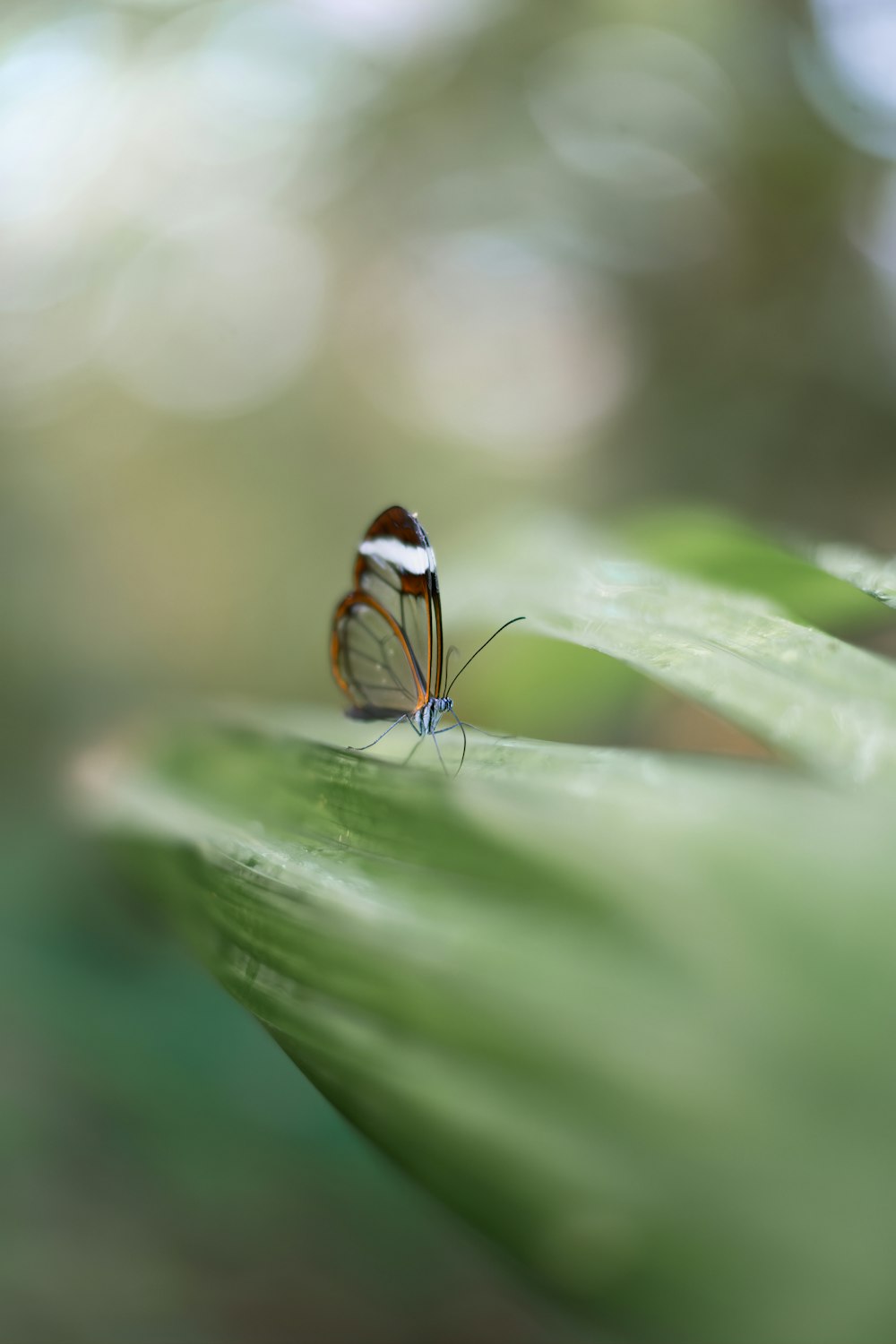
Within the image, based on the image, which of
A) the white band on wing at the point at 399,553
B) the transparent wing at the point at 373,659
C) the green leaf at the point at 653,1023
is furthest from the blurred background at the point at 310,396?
the green leaf at the point at 653,1023

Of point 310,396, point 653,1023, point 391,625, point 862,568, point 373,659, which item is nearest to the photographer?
point 653,1023

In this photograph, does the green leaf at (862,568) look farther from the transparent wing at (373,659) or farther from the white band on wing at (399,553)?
the transparent wing at (373,659)

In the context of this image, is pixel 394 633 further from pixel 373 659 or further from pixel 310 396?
pixel 310 396

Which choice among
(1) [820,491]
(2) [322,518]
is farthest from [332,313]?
(1) [820,491]

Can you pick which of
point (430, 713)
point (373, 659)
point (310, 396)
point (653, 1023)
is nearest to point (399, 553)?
point (430, 713)

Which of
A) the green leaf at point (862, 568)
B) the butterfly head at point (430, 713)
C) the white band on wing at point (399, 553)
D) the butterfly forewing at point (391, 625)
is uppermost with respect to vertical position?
the green leaf at point (862, 568)

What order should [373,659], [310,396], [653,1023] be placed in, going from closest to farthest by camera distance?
[653,1023], [373,659], [310,396]

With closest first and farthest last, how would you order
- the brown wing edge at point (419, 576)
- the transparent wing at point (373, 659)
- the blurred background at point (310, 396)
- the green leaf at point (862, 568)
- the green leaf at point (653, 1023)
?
the green leaf at point (653, 1023) < the green leaf at point (862, 568) < the brown wing edge at point (419, 576) < the transparent wing at point (373, 659) < the blurred background at point (310, 396)

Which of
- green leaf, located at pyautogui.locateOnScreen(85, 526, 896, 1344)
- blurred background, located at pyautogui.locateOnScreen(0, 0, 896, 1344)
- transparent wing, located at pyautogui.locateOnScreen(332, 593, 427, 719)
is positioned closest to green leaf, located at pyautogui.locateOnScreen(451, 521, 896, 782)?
green leaf, located at pyautogui.locateOnScreen(85, 526, 896, 1344)
